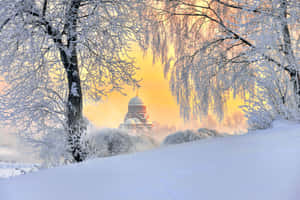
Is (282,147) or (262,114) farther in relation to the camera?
(262,114)

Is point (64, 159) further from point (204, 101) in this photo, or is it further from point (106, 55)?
point (204, 101)

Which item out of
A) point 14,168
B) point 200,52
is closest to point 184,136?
point 200,52

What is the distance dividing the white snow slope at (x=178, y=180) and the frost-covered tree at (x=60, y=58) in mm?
3098

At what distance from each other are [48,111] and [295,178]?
426cm

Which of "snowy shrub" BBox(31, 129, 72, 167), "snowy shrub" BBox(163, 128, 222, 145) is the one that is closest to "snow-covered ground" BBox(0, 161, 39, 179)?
"snowy shrub" BBox(31, 129, 72, 167)

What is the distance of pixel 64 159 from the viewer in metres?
4.18

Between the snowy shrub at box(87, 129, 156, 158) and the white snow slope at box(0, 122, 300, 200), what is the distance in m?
3.55

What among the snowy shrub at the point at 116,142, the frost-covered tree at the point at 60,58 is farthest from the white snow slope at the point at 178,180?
the snowy shrub at the point at 116,142

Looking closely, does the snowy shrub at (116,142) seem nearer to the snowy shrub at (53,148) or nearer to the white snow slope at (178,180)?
the snowy shrub at (53,148)

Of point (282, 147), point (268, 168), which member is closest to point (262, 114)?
point (282, 147)

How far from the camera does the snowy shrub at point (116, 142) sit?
4929 mm

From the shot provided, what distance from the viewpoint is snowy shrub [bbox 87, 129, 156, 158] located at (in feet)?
16.2

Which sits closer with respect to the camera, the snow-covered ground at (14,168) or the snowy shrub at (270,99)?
the snowy shrub at (270,99)

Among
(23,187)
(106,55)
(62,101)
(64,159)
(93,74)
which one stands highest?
(106,55)
